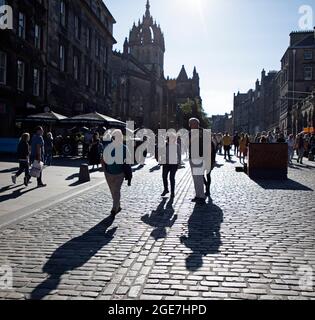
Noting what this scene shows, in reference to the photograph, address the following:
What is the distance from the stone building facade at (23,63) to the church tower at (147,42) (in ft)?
267

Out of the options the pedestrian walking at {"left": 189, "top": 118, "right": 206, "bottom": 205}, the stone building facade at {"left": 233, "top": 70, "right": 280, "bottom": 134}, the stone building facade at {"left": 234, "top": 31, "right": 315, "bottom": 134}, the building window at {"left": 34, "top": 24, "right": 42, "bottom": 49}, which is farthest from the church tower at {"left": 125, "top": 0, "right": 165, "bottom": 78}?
the pedestrian walking at {"left": 189, "top": 118, "right": 206, "bottom": 205}

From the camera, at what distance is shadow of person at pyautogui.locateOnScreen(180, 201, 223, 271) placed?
5.26 metres

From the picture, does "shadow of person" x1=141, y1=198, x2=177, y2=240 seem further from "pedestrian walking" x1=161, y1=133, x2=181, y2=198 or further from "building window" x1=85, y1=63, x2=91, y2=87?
"building window" x1=85, y1=63, x2=91, y2=87

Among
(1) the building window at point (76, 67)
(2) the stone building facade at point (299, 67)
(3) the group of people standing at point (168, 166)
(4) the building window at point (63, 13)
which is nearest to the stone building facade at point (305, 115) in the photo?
(2) the stone building facade at point (299, 67)

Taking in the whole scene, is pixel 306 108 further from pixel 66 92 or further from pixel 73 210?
pixel 73 210

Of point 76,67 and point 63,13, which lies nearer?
point 63,13

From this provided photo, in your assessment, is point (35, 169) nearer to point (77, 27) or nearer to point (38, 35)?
point (38, 35)

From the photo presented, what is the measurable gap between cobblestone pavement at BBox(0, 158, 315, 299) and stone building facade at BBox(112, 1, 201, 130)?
4869cm

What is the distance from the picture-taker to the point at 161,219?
775 centimetres

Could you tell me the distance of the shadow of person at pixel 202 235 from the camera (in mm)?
5258

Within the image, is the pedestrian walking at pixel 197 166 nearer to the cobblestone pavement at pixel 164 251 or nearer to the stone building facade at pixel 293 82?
the cobblestone pavement at pixel 164 251

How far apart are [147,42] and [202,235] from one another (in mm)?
108992

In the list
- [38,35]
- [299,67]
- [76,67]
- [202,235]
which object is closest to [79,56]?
[76,67]

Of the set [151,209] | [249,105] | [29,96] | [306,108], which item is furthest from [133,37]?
[151,209]
